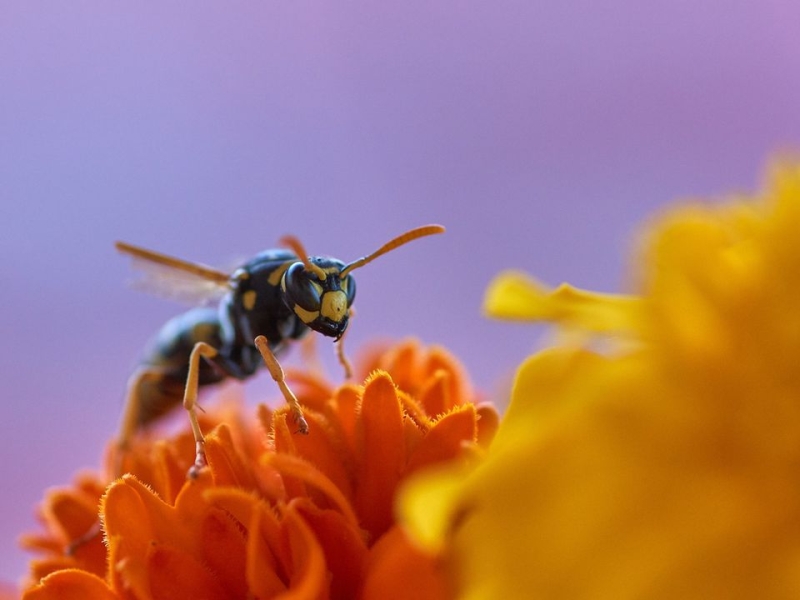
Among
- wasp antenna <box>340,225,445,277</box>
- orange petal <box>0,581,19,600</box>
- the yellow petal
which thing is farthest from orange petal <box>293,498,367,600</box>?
orange petal <box>0,581,19,600</box>

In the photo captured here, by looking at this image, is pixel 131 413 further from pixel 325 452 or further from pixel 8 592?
pixel 325 452

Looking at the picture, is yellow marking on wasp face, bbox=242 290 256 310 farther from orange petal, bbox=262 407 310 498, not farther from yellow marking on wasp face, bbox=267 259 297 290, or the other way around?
orange petal, bbox=262 407 310 498

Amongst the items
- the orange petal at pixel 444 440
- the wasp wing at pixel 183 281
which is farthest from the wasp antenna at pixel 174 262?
the orange petal at pixel 444 440

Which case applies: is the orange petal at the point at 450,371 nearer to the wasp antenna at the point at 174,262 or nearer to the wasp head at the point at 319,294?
the wasp head at the point at 319,294

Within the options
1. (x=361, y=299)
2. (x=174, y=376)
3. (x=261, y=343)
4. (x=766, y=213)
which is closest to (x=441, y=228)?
(x=261, y=343)

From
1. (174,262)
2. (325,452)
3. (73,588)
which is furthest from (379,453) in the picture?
(174,262)
